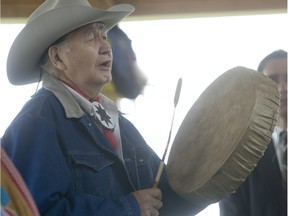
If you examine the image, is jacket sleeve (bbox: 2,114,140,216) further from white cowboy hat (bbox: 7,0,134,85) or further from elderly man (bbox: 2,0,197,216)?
white cowboy hat (bbox: 7,0,134,85)

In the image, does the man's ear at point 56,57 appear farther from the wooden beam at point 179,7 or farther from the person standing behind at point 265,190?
the wooden beam at point 179,7

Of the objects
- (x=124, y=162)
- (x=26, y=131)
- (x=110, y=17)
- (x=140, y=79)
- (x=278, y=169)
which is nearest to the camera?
(x=26, y=131)

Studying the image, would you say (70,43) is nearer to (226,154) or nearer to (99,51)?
(99,51)

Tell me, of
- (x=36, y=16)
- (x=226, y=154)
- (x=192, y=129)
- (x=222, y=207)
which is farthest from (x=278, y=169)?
(x=36, y=16)

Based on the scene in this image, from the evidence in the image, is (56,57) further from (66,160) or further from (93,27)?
(66,160)

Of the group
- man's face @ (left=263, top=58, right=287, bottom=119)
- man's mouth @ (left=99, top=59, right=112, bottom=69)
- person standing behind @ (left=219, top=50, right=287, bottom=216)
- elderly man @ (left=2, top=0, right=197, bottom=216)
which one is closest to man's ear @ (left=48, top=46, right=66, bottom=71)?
elderly man @ (left=2, top=0, right=197, bottom=216)

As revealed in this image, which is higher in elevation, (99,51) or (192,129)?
(99,51)

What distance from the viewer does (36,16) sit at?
55.5 inches

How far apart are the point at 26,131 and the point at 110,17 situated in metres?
0.49

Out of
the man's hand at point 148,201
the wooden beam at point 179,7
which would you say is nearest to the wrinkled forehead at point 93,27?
the man's hand at point 148,201

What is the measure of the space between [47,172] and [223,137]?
0.47 metres

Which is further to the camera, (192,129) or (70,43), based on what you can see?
(192,129)

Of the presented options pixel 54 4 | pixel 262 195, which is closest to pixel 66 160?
pixel 54 4

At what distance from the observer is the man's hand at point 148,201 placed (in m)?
1.17
